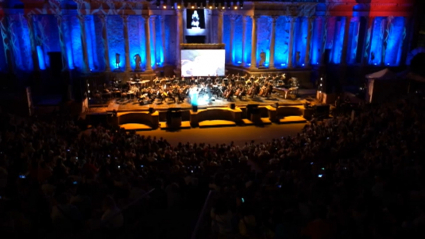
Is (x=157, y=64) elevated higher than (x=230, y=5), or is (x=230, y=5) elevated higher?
(x=230, y=5)

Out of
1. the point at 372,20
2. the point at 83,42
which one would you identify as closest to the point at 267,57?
the point at 372,20

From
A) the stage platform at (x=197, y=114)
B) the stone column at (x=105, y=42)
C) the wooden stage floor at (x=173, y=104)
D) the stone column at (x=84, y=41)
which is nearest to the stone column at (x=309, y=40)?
the wooden stage floor at (x=173, y=104)

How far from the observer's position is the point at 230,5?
24203 mm

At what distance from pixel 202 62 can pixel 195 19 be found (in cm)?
602

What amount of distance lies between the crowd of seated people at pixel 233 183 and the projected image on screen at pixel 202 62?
1325 centimetres

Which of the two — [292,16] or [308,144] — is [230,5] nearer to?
[292,16]

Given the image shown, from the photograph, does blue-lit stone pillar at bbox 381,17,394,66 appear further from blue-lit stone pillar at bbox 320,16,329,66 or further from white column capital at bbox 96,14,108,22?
white column capital at bbox 96,14,108,22

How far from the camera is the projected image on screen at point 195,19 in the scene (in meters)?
31.1

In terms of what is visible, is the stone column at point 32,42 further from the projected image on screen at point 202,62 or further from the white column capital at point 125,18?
the projected image on screen at point 202,62

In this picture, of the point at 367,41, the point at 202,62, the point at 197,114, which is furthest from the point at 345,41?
the point at 197,114

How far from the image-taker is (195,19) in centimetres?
3144

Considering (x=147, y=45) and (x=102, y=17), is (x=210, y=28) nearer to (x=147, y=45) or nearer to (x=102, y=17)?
(x=147, y=45)

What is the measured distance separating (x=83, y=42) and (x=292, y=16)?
707 inches

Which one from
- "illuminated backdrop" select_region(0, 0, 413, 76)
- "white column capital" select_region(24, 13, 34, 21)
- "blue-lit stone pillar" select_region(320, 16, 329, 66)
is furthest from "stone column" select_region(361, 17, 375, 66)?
"white column capital" select_region(24, 13, 34, 21)
